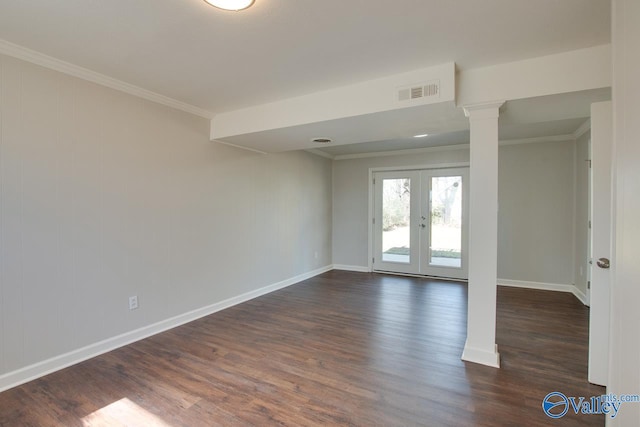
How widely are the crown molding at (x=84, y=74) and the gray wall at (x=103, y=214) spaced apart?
5cm

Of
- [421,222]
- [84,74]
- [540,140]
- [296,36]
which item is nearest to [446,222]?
[421,222]

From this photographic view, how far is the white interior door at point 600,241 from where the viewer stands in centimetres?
209

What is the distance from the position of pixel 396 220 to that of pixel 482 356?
3.61 meters

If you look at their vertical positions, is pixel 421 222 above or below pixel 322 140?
below

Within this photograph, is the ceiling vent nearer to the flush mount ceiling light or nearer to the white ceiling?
the white ceiling

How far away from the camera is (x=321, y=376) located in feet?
7.48

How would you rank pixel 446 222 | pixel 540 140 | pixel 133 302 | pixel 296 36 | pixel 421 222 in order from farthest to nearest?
1. pixel 421 222
2. pixel 446 222
3. pixel 540 140
4. pixel 133 302
5. pixel 296 36

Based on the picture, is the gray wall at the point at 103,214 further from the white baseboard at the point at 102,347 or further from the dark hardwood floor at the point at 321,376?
the dark hardwood floor at the point at 321,376

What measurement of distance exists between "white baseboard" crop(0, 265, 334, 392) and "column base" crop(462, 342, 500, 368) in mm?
2795

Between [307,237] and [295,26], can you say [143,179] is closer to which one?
[295,26]

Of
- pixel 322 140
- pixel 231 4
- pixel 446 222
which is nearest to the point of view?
pixel 231 4

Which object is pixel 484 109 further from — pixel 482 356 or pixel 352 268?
pixel 352 268

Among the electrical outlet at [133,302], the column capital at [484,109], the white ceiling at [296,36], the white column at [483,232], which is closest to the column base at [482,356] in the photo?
the white column at [483,232]

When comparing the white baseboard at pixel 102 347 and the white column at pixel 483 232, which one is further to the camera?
the white column at pixel 483 232
